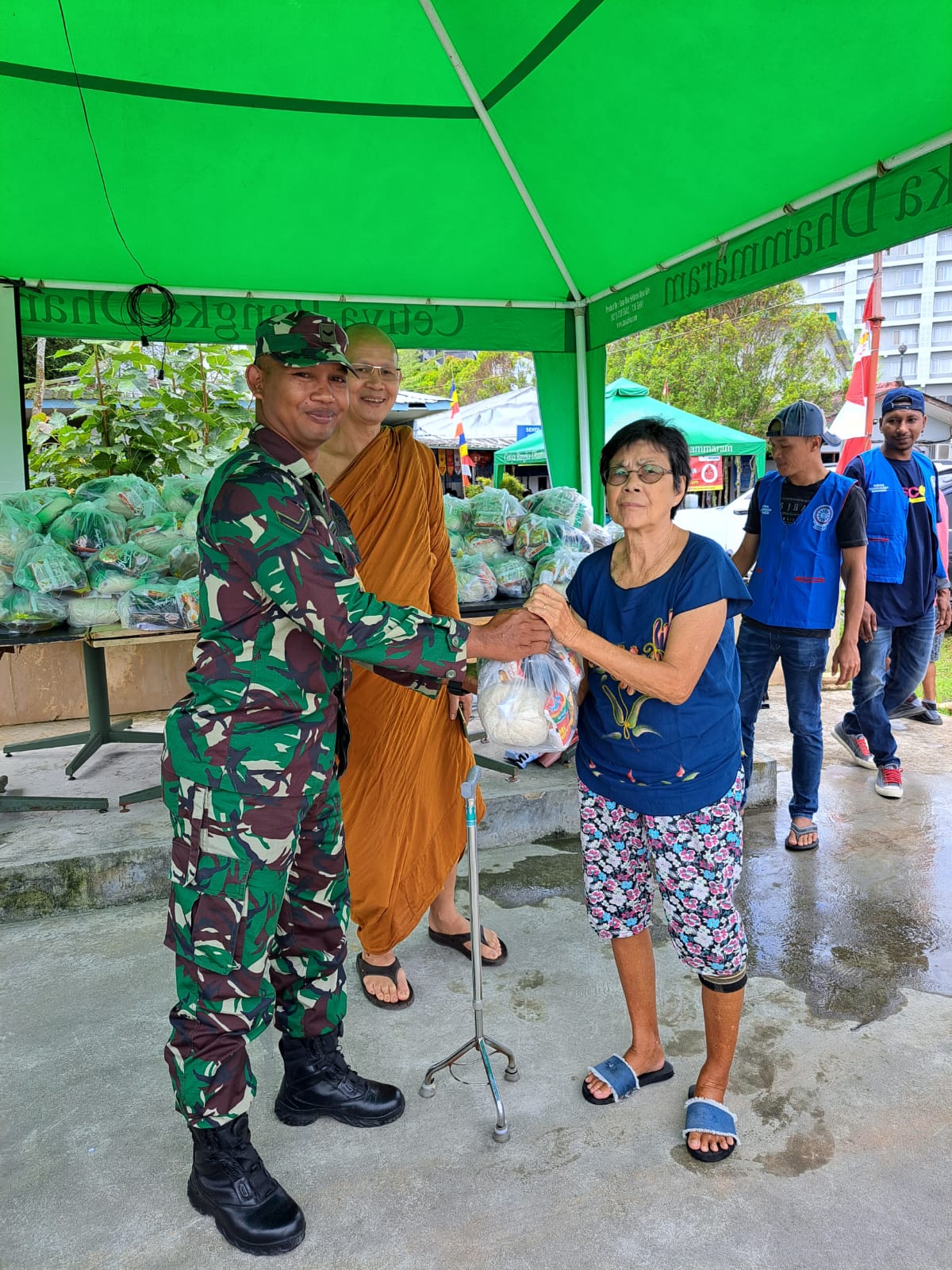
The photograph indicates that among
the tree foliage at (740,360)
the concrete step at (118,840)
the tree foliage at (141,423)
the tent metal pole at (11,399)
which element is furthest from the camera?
the tree foliage at (740,360)

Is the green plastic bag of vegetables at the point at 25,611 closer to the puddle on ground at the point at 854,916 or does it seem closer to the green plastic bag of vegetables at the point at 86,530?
the green plastic bag of vegetables at the point at 86,530

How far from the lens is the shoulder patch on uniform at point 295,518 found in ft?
5.53

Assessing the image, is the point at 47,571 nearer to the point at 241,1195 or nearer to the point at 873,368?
the point at 241,1195

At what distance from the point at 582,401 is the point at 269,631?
13.6 ft

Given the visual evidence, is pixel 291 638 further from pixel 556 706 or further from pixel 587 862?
pixel 587 862

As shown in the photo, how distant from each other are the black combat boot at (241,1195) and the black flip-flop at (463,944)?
3.76 ft

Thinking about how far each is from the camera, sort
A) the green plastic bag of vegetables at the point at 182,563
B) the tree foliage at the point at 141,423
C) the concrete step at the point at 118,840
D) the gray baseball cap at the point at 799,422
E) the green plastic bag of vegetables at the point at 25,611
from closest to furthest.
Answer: the concrete step at the point at 118,840 < the gray baseball cap at the point at 799,422 < the green plastic bag of vegetables at the point at 25,611 < the green plastic bag of vegetables at the point at 182,563 < the tree foliage at the point at 141,423

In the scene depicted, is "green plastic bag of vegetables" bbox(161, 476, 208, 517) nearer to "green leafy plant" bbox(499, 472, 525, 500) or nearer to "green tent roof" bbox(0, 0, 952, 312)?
"green tent roof" bbox(0, 0, 952, 312)

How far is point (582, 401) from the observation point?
5.46 m

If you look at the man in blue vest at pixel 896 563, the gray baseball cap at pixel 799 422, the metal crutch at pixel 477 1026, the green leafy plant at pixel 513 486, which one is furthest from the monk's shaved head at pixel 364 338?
the green leafy plant at pixel 513 486

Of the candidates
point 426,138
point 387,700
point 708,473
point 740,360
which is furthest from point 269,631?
point 740,360

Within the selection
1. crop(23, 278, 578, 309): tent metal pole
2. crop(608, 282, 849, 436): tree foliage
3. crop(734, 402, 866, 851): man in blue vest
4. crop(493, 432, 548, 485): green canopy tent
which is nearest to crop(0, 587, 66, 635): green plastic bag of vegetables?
crop(23, 278, 578, 309): tent metal pole

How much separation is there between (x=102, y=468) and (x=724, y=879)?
5.99 m

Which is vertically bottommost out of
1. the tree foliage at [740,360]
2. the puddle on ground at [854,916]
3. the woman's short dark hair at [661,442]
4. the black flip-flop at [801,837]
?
the puddle on ground at [854,916]
